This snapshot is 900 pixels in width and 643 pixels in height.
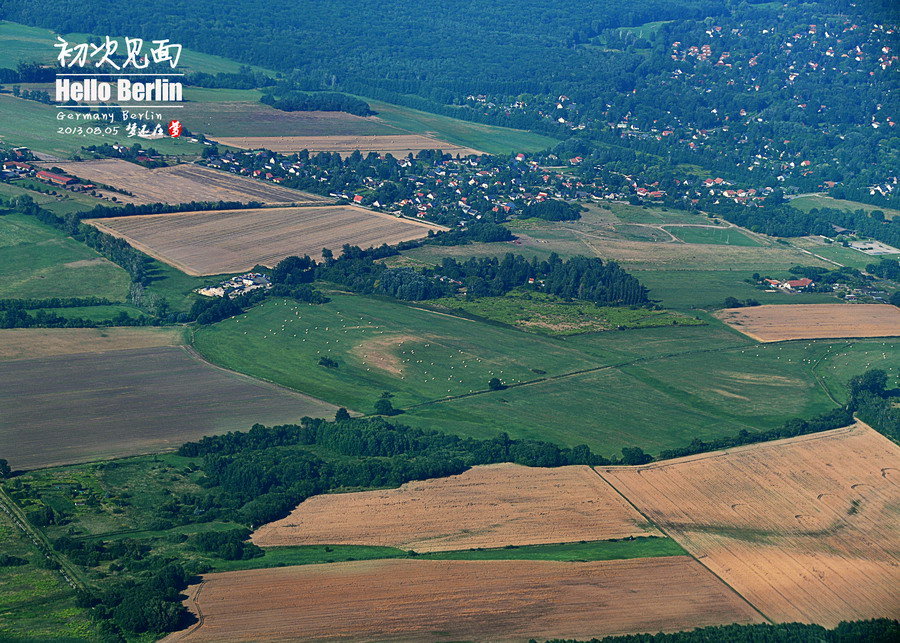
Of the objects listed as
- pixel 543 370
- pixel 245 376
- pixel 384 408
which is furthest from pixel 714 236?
pixel 245 376

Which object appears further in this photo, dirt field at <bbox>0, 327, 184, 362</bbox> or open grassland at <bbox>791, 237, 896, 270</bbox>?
open grassland at <bbox>791, 237, 896, 270</bbox>

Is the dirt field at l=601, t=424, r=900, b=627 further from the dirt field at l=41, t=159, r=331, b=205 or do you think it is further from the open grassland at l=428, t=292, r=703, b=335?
the dirt field at l=41, t=159, r=331, b=205

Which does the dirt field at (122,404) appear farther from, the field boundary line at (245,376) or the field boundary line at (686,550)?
the field boundary line at (686,550)

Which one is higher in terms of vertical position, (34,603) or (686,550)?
(686,550)

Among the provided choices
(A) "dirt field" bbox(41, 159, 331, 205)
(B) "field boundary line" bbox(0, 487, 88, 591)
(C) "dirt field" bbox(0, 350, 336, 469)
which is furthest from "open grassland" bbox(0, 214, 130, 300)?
(B) "field boundary line" bbox(0, 487, 88, 591)

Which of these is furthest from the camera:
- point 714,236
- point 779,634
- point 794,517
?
point 714,236

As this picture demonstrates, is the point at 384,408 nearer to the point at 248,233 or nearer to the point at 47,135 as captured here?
the point at 248,233

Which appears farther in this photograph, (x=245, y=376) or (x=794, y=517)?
(x=245, y=376)

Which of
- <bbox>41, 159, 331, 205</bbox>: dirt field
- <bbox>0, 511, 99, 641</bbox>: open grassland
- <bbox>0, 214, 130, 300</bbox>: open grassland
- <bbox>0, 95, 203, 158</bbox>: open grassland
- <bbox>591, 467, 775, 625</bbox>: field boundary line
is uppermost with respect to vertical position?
<bbox>0, 95, 203, 158</bbox>: open grassland
